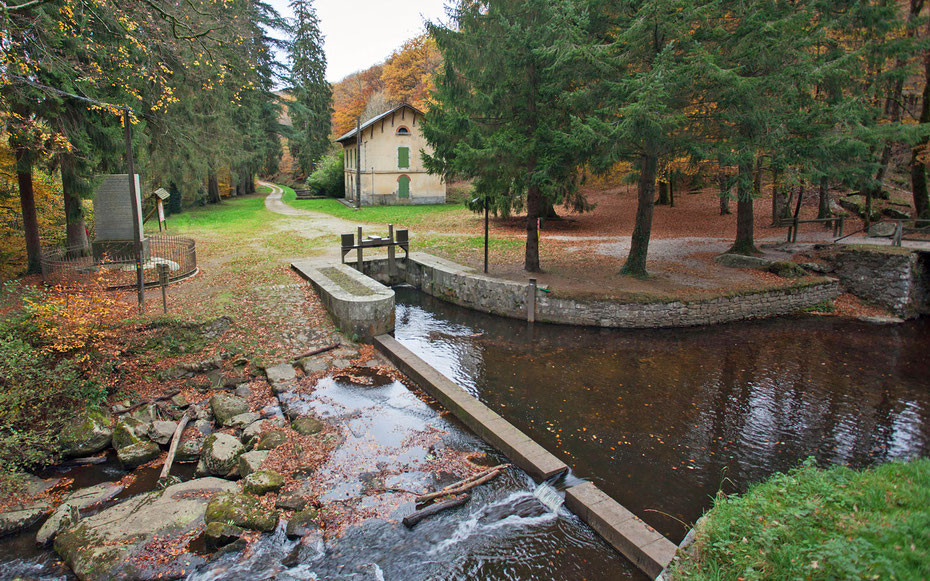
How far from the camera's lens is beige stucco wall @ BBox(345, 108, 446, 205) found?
34344 mm

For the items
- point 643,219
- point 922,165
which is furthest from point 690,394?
point 922,165

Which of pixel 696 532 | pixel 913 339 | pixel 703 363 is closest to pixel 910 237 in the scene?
pixel 913 339

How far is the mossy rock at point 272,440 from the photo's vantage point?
278 inches

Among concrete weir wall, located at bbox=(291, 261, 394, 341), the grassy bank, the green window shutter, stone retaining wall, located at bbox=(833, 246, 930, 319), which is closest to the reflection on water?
stone retaining wall, located at bbox=(833, 246, 930, 319)

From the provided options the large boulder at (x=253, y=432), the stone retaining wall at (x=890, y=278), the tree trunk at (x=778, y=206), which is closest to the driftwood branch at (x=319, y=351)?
the large boulder at (x=253, y=432)

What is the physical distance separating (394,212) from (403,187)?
17.2 feet

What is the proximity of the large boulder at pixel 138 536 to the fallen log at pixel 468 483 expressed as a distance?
2530 millimetres

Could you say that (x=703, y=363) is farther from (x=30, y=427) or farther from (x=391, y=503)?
(x=30, y=427)

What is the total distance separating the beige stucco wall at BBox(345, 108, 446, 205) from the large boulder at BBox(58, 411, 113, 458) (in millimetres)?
28605

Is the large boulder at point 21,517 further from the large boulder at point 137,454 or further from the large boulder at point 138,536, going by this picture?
the large boulder at point 137,454

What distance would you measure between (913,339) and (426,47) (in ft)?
139

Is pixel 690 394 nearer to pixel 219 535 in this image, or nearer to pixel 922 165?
pixel 219 535

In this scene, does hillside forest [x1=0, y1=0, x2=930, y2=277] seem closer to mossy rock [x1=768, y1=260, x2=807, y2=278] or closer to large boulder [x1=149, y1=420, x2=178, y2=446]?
mossy rock [x1=768, y1=260, x2=807, y2=278]

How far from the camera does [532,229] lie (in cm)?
1545
